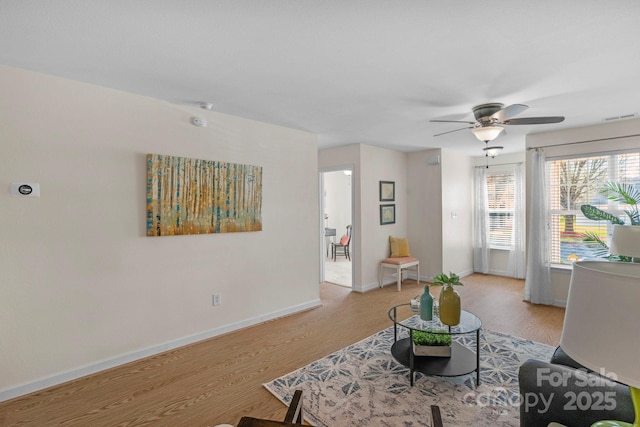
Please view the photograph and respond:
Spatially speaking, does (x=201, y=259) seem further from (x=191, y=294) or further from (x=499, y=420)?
(x=499, y=420)

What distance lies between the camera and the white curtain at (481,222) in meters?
6.52

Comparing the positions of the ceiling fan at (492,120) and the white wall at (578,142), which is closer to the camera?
the ceiling fan at (492,120)

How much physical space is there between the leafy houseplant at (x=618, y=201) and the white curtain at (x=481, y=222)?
233 cm

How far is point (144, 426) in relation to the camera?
212 centimetres

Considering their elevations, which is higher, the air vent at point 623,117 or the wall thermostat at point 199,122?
the air vent at point 623,117

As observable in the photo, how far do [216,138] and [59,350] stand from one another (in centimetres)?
237

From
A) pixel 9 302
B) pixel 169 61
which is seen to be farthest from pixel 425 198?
pixel 9 302

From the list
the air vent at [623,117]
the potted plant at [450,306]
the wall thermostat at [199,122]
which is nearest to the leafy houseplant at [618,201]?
the air vent at [623,117]

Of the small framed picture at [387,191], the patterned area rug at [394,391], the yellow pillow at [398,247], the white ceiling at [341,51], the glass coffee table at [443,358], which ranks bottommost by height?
the patterned area rug at [394,391]

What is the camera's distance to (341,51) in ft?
7.14

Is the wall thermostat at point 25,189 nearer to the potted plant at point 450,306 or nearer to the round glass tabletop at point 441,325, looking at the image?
the round glass tabletop at point 441,325

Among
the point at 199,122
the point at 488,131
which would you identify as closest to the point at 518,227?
the point at 488,131

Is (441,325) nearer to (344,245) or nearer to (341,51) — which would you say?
(341,51)

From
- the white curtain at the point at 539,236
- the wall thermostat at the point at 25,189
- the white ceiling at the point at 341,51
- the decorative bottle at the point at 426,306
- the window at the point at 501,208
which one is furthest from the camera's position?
the window at the point at 501,208
